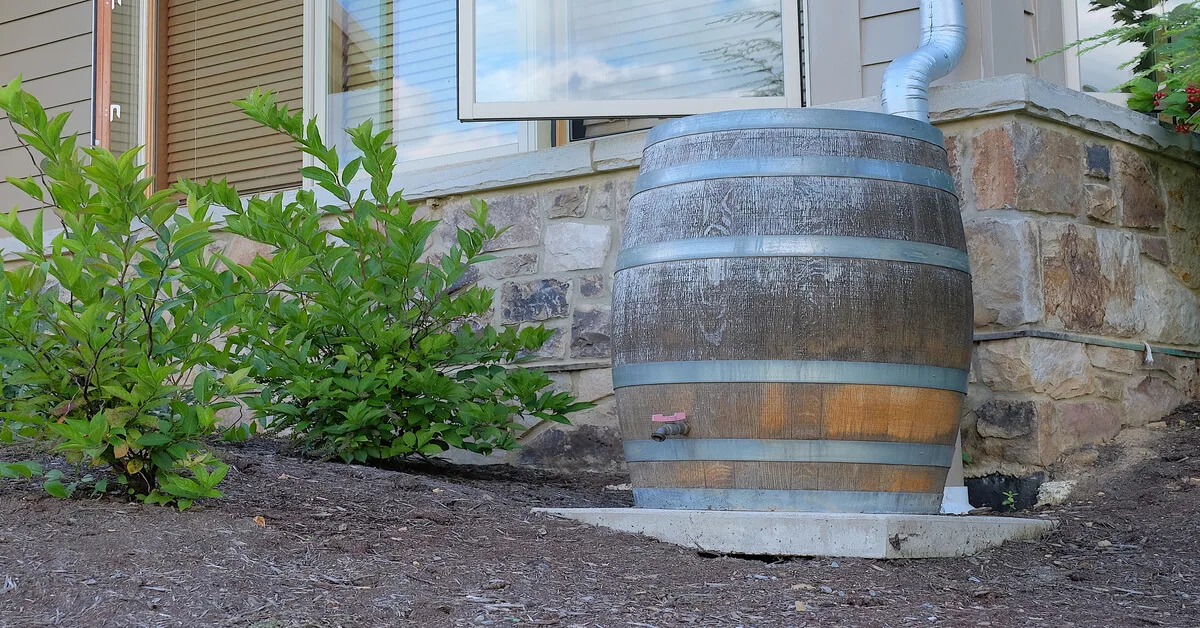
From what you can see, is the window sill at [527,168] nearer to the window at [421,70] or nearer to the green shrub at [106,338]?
A: the window at [421,70]

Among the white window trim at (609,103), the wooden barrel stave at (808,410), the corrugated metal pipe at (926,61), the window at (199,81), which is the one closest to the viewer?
the wooden barrel stave at (808,410)

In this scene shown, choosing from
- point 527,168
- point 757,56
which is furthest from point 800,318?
point 527,168

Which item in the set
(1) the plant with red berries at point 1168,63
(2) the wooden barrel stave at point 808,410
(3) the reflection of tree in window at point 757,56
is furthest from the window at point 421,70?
(2) the wooden barrel stave at point 808,410

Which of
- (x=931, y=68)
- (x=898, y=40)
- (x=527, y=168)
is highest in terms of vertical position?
(x=898, y=40)

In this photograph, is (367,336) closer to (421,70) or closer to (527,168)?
(527,168)

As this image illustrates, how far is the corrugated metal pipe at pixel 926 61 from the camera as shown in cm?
322

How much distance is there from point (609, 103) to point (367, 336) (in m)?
1.20

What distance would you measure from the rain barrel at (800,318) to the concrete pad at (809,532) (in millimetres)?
77

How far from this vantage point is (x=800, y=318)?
94.7 inches

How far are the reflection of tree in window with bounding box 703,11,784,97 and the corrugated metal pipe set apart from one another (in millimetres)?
443

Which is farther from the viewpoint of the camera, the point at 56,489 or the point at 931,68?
the point at 931,68

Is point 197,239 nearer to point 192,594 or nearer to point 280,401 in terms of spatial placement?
point 192,594

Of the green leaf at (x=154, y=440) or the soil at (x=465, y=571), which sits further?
the green leaf at (x=154, y=440)

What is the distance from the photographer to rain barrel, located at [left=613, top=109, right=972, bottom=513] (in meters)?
2.41
